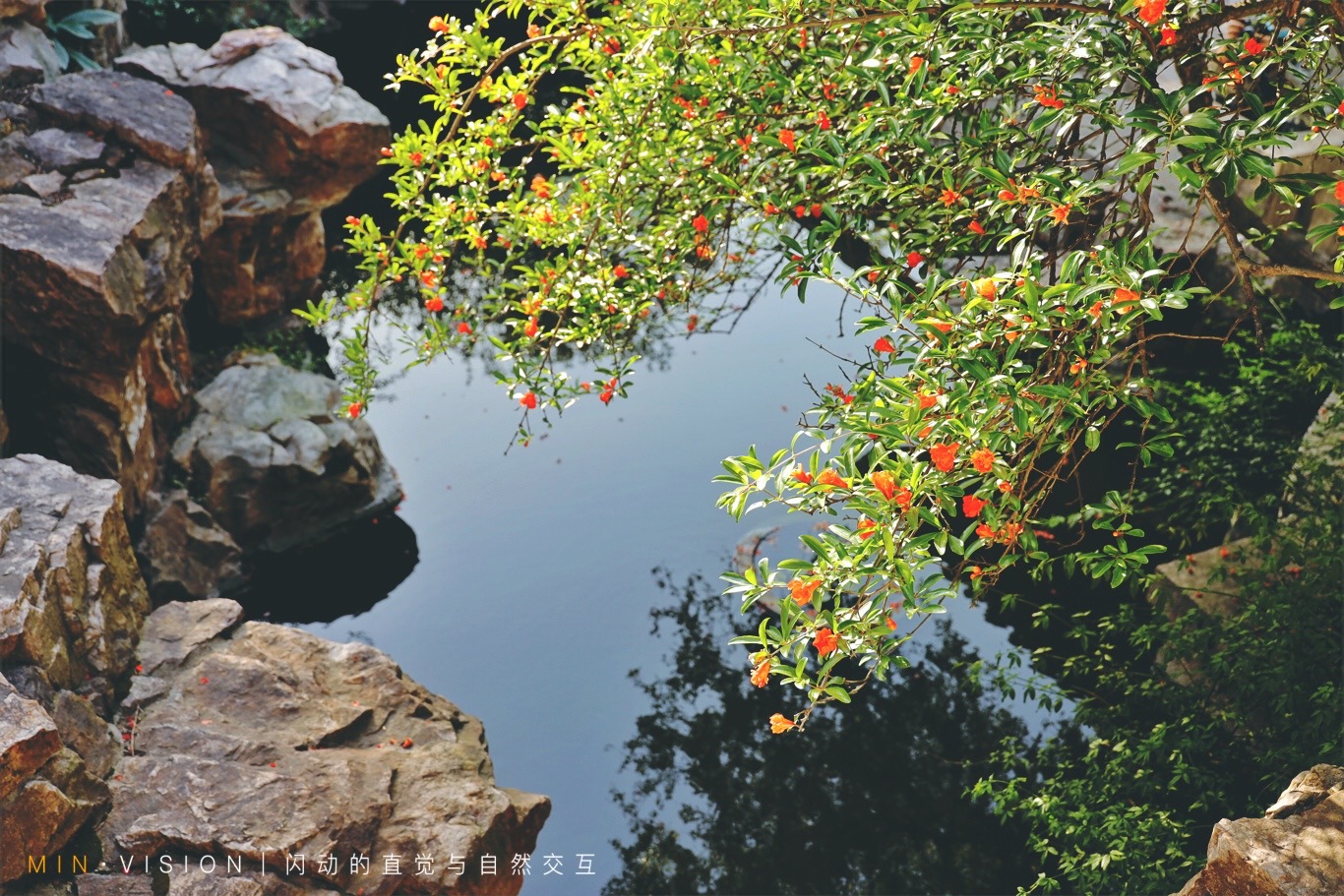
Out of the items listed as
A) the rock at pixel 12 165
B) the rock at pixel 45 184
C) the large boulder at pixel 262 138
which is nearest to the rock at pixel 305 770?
the rock at pixel 45 184

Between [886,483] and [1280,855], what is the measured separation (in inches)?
62.2

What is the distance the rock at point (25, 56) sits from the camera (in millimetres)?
6297

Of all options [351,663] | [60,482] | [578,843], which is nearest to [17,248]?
[60,482]

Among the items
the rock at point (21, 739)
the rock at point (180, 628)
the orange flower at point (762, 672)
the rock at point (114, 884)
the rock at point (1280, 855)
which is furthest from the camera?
the rock at point (180, 628)

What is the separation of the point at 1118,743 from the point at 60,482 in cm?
444

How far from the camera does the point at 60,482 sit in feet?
14.7

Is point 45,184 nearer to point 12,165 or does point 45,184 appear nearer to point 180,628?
point 12,165

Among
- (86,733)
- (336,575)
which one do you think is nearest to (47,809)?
(86,733)

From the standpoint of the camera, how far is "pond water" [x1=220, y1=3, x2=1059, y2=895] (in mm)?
5855

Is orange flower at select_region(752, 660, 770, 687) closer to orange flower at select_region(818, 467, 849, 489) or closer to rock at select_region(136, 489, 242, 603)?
orange flower at select_region(818, 467, 849, 489)

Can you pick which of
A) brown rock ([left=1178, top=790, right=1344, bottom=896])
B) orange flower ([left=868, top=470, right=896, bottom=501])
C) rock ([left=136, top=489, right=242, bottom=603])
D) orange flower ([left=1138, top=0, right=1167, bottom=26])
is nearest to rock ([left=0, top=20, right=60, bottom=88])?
rock ([left=136, top=489, right=242, bottom=603])

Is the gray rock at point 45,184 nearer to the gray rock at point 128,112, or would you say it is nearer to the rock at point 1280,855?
the gray rock at point 128,112

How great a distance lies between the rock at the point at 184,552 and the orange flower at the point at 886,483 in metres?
5.47

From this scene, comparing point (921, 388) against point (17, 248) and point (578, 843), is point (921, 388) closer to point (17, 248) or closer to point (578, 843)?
point (578, 843)
